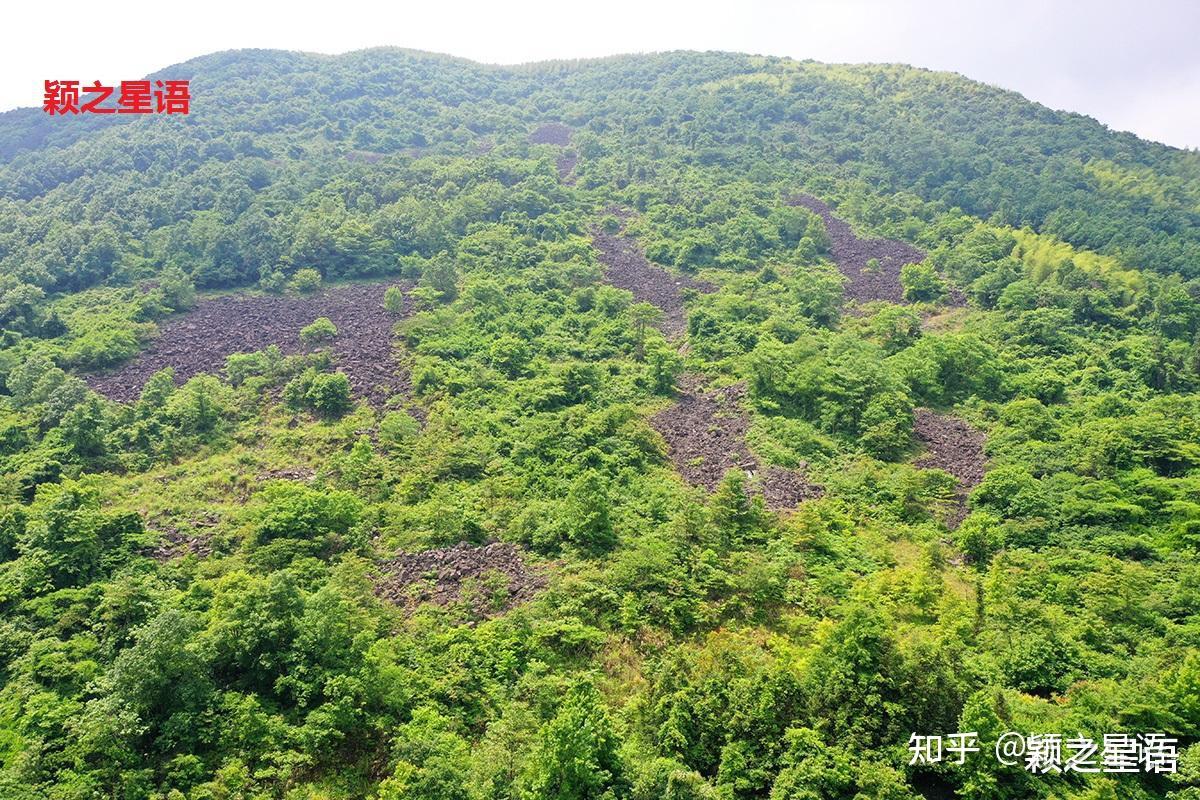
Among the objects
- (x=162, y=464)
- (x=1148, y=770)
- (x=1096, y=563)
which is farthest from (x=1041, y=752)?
(x=162, y=464)

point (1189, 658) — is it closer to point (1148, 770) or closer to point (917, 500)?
point (1148, 770)

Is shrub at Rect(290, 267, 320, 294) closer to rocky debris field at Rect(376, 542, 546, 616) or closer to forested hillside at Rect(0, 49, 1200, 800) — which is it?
forested hillside at Rect(0, 49, 1200, 800)

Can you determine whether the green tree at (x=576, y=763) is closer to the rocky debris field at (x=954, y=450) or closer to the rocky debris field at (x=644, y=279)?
the rocky debris field at (x=954, y=450)

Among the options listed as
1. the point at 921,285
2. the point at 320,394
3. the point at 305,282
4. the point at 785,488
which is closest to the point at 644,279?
the point at 921,285

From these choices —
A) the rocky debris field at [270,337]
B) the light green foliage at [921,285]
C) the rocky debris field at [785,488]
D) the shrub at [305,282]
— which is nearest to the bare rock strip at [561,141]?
the shrub at [305,282]

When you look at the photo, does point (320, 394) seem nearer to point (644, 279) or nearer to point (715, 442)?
point (715, 442)

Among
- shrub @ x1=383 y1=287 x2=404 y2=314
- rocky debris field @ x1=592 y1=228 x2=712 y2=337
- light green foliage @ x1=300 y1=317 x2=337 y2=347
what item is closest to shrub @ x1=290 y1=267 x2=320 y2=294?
shrub @ x1=383 y1=287 x2=404 y2=314
